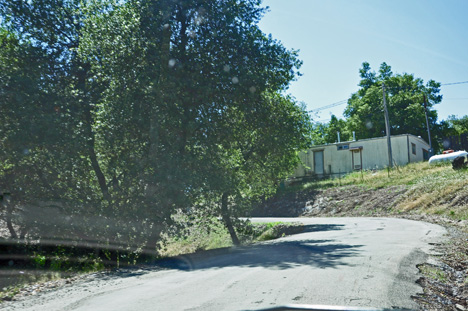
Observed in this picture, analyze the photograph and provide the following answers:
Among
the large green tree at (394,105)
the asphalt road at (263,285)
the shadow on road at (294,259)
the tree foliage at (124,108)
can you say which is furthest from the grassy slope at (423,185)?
the large green tree at (394,105)

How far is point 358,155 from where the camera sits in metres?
42.1

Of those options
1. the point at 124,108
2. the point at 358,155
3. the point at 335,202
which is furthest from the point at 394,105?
the point at 124,108

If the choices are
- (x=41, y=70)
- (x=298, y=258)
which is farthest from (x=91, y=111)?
(x=298, y=258)

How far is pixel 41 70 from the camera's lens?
48.0ft

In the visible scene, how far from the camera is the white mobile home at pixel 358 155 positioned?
132 feet

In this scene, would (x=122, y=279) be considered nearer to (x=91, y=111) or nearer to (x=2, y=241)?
(x=91, y=111)

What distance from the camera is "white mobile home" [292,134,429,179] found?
4028 cm

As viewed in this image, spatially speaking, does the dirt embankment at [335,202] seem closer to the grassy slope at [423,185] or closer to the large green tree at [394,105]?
the grassy slope at [423,185]

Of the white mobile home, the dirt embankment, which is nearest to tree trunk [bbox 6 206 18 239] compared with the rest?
the dirt embankment

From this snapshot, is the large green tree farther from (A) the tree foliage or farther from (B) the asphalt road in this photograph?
(B) the asphalt road

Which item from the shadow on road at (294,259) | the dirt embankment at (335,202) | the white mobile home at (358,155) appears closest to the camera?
the shadow on road at (294,259)

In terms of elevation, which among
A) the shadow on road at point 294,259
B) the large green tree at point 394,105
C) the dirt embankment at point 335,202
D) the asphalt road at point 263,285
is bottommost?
the dirt embankment at point 335,202

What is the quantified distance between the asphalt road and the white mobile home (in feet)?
105

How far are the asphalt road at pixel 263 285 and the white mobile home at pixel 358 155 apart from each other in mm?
31979
